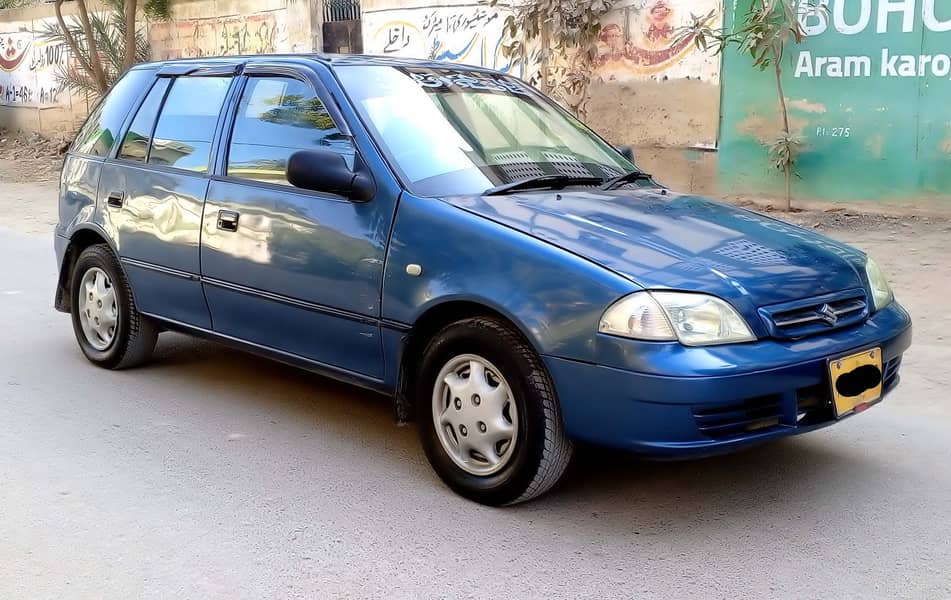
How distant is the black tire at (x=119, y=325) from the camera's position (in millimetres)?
5730

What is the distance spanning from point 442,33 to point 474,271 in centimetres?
975

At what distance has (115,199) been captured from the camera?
5.70 metres

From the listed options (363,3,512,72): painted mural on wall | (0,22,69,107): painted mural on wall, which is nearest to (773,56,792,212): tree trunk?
(363,3,512,72): painted mural on wall

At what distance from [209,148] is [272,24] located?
1113 centimetres

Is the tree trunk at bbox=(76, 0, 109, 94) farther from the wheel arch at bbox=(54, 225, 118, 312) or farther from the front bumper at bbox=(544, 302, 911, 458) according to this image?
the front bumper at bbox=(544, 302, 911, 458)

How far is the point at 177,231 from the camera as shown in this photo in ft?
17.2

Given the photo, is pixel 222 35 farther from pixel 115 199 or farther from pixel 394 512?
pixel 394 512

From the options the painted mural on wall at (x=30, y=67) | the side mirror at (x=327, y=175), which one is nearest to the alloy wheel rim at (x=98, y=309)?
the side mirror at (x=327, y=175)

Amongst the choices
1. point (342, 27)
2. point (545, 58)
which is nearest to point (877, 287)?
point (545, 58)

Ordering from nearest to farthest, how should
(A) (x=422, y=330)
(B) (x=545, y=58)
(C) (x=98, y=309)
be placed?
(A) (x=422, y=330)
(C) (x=98, y=309)
(B) (x=545, y=58)

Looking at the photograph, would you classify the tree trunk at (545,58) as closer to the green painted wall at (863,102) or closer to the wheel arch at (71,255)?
the green painted wall at (863,102)

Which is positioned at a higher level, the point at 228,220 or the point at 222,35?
the point at 222,35

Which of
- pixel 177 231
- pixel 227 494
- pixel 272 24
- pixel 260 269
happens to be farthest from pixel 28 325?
pixel 272 24

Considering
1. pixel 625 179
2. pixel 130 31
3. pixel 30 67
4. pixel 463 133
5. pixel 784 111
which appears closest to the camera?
pixel 463 133
